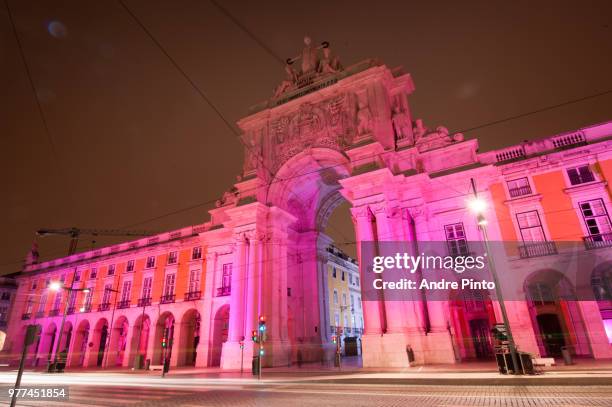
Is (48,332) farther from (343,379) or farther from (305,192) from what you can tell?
(343,379)

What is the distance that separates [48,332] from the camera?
4306cm

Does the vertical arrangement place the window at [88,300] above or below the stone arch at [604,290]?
above

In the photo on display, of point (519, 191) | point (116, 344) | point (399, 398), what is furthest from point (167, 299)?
point (519, 191)

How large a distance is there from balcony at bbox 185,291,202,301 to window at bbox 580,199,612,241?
29.4m

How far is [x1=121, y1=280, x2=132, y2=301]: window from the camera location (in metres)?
37.7

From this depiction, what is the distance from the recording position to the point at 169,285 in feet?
115

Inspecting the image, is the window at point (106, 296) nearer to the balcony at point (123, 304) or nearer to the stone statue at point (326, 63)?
the balcony at point (123, 304)

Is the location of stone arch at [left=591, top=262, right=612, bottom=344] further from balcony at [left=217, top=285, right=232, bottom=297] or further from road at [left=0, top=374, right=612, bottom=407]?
balcony at [left=217, top=285, right=232, bottom=297]

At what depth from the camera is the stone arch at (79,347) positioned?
38.9m

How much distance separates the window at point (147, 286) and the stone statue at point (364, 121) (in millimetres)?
26607

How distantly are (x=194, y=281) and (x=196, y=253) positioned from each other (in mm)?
2741

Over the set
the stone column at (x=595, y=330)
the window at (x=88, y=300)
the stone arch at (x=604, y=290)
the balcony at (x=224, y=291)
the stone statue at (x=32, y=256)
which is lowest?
the stone column at (x=595, y=330)

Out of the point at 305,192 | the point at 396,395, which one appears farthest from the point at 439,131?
the point at 396,395

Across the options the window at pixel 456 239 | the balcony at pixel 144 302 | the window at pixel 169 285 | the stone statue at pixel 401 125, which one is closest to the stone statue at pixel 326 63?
the stone statue at pixel 401 125
